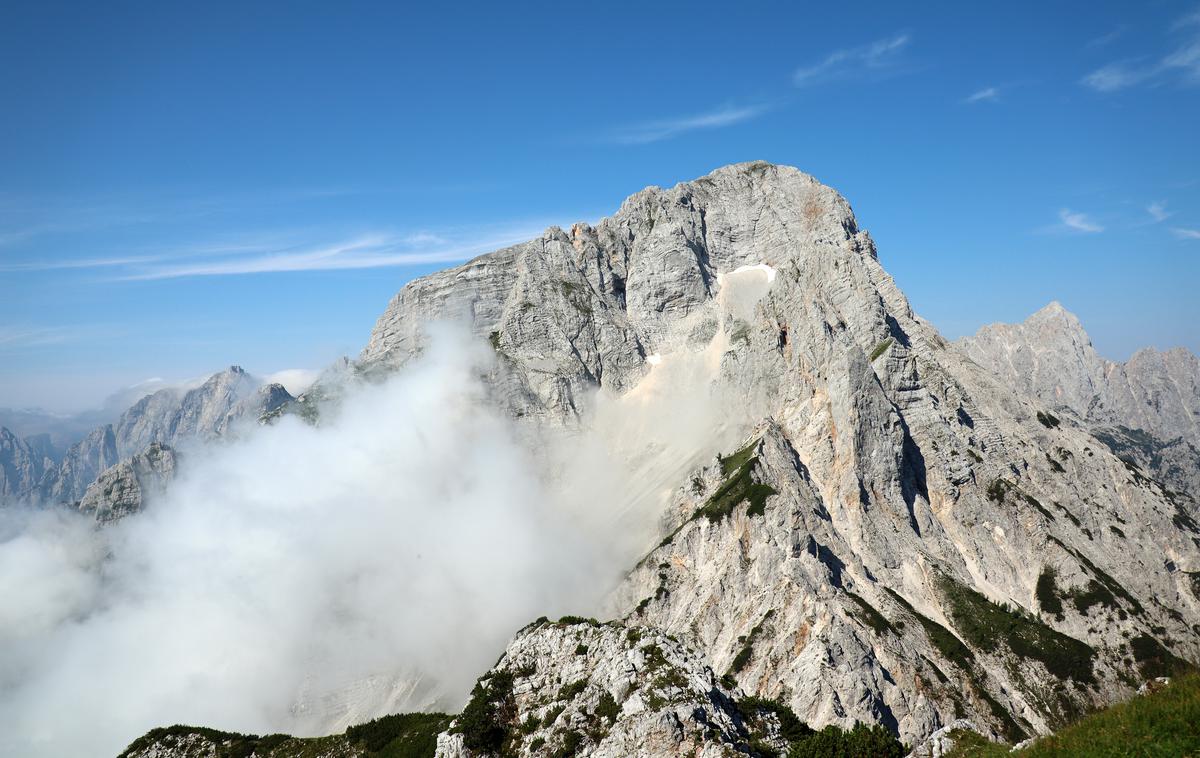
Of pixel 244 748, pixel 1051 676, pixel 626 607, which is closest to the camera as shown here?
pixel 244 748

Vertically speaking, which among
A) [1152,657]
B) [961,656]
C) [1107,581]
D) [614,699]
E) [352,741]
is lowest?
[1152,657]

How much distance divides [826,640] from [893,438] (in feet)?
273

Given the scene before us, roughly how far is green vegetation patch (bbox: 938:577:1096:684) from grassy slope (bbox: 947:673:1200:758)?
526 ft

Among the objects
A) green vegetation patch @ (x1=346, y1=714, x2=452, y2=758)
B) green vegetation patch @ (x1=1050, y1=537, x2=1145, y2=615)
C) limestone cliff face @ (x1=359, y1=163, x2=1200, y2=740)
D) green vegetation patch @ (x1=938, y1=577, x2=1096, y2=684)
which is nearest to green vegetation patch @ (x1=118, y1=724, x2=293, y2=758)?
green vegetation patch @ (x1=346, y1=714, x2=452, y2=758)

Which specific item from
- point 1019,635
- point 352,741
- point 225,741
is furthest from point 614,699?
point 1019,635

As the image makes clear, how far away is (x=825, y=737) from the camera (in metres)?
40.1

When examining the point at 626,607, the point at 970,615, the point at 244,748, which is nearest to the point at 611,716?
the point at 244,748

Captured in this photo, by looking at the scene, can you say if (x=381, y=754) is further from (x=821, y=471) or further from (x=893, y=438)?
(x=893, y=438)

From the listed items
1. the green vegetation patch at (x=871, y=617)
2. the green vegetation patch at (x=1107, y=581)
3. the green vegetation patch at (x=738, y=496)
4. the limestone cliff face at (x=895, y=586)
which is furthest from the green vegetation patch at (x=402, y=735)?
the green vegetation patch at (x=1107, y=581)

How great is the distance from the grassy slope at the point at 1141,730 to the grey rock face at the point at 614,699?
61.9 ft

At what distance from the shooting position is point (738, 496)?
173 metres

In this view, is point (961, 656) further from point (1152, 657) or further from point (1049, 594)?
point (1152, 657)

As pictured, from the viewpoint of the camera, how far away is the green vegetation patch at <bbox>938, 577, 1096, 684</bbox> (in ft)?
502

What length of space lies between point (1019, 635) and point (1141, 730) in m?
172
